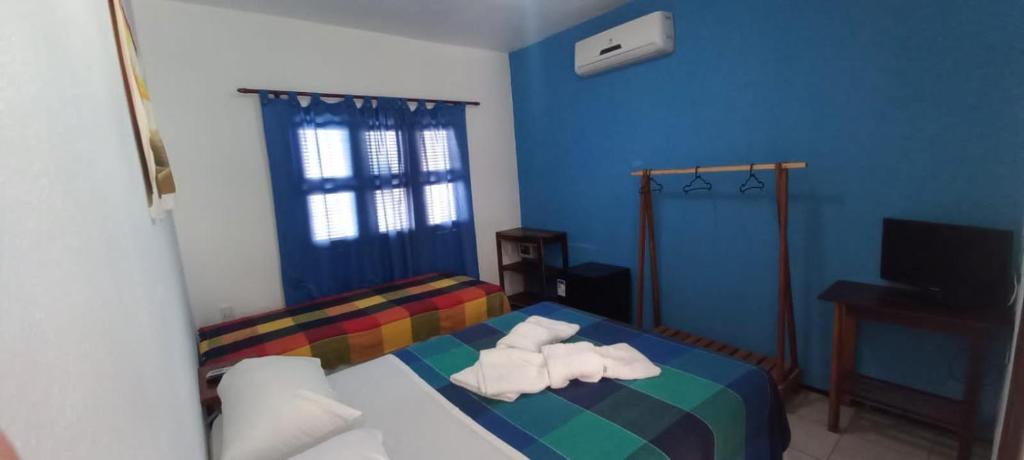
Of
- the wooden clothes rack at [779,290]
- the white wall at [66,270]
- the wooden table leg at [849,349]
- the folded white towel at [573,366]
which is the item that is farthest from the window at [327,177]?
the wooden table leg at [849,349]

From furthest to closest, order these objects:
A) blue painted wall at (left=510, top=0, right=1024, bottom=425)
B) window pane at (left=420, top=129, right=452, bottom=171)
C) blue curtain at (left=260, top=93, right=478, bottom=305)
A: 1. window pane at (left=420, top=129, right=452, bottom=171)
2. blue curtain at (left=260, top=93, right=478, bottom=305)
3. blue painted wall at (left=510, top=0, right=1024, bottom=425)

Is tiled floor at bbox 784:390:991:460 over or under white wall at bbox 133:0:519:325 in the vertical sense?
under

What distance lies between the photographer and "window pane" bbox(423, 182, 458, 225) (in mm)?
3512

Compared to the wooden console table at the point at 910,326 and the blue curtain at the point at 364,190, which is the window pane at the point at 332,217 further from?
the wooden console table at the point at 910,326

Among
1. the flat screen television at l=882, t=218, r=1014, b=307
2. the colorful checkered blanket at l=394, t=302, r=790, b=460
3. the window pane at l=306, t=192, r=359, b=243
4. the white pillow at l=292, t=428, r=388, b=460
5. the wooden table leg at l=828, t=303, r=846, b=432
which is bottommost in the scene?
the wooden table leg at l=828, t=303, r=846, b=432

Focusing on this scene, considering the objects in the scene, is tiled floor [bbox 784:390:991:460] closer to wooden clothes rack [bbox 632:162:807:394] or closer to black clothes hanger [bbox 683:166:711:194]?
wooden clothes rack [bbox 632:162:807:394]

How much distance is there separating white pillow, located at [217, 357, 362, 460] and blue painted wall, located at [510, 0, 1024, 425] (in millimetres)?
2454

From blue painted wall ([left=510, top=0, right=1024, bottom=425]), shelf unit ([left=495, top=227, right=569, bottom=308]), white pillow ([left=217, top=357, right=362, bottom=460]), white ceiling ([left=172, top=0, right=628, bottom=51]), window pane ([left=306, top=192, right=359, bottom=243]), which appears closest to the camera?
white pillow ([left=217, top=357, right=362, bottom=460])

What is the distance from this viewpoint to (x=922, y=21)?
6.18 feet

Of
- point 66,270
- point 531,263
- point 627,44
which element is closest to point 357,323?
point 531,263


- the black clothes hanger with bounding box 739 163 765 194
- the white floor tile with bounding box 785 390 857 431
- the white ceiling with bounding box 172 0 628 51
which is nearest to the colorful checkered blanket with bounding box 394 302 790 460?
the white floor tile with bounding box 785 390 857 431

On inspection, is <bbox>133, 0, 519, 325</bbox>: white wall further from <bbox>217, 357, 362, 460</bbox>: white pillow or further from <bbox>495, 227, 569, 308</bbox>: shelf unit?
<bbox>495, 227, 569, 308</bbox>: shelf unit

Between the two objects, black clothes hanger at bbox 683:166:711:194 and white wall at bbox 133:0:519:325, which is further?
black clothes hanger at bbox 683:166:711:194

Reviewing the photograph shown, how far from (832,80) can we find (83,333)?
290 centimetres
